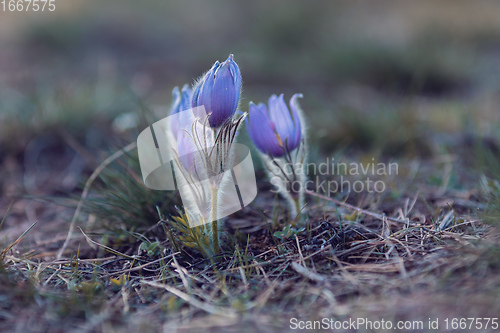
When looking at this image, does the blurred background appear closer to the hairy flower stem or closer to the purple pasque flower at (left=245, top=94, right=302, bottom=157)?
the purple pasque flower at (left=245, top=94, right=302, bottom=157)

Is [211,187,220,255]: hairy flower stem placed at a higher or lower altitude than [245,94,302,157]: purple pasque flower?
lower

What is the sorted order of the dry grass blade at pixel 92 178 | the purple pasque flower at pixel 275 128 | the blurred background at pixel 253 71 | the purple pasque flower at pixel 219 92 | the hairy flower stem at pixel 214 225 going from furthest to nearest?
the blurred background at pixel 253 71 < the dry grass blade at pixel 92 178 < the purple pasque flower at pixel 275 128 < the hairy flower stem at pixel 214 225 < the purple pasque flower at pixel 219 92

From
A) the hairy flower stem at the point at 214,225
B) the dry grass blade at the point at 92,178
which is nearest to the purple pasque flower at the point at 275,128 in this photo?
the hairy flower stem at the point at 214,225

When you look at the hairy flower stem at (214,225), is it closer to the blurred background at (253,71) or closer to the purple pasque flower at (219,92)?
the purple pasque flower at (219,92)

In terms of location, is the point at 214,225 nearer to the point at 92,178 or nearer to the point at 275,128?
the point at 275,128

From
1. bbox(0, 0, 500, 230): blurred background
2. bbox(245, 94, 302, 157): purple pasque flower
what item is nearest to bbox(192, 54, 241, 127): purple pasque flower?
bbox(0, 0, 500, 230): blurred background

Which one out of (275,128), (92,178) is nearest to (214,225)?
(275,128)
